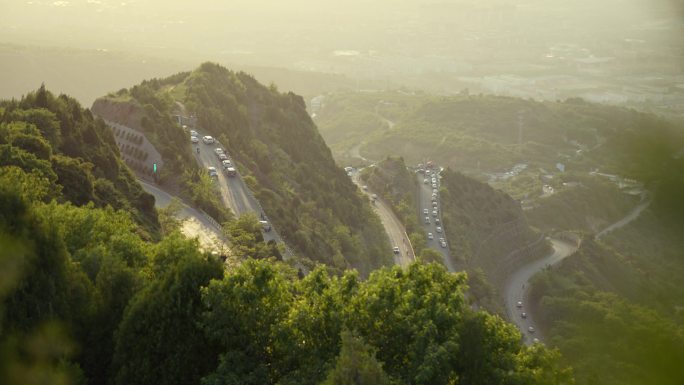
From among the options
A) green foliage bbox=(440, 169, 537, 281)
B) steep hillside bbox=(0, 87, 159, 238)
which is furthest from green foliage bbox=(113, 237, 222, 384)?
green foliage bbox=(440, 169, 537, 281)

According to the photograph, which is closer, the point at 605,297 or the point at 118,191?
the point at 118,191

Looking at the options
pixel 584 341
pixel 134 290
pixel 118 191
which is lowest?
pixel 584 341

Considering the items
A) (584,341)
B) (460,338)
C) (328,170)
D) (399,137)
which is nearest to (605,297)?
(584,341)

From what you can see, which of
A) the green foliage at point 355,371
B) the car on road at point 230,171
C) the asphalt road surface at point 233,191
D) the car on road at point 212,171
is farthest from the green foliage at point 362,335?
the car on road at point 230,171

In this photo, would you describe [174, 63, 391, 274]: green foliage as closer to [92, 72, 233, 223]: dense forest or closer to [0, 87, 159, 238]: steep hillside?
[92, 72, 233, 223]: dense forest

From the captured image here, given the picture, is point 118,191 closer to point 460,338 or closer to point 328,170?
point 460,338

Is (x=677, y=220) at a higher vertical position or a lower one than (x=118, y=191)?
higher

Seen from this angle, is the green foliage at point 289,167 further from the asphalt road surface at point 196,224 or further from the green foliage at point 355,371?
the green foliage at point 355,371
